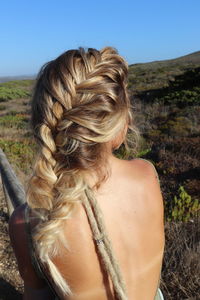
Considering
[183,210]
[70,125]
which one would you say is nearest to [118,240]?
[70,125]

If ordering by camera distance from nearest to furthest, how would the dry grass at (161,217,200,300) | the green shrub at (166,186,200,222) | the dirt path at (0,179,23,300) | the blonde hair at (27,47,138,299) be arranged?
the blonde hair at (27,47,138,299) < the dry grass at (161,217,200,300) < the dirt path at (0,179,23,300) < the green shrub at (166,186,200,222)

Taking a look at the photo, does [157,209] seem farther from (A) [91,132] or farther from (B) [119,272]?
(A) [91,132]

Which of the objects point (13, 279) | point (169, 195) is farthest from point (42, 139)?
point (169, 195)

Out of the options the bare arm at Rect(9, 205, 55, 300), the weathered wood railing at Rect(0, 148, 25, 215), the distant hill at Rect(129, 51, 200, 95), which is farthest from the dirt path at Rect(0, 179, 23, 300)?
the distant hill at Rect(129, 51, 200, 95)

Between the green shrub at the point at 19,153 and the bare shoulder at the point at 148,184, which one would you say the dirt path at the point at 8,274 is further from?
the green shrub at the point at 19,153

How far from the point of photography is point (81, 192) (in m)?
1.42

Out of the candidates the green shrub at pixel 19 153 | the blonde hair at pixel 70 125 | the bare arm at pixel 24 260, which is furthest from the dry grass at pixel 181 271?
the green shrub at pixel 19 153

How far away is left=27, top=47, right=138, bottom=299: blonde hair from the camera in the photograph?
54.4 inches

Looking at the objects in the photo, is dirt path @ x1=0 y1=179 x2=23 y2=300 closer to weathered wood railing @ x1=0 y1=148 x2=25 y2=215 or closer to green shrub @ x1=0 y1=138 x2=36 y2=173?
weathered wood railing @ x1=0 y1=148 x2=25 y2=215

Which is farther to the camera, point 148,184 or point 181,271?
point 181,271

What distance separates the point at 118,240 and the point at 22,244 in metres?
0.38

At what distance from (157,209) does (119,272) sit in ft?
1.18

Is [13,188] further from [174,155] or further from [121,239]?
[174,155]

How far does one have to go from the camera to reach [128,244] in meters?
1.53
